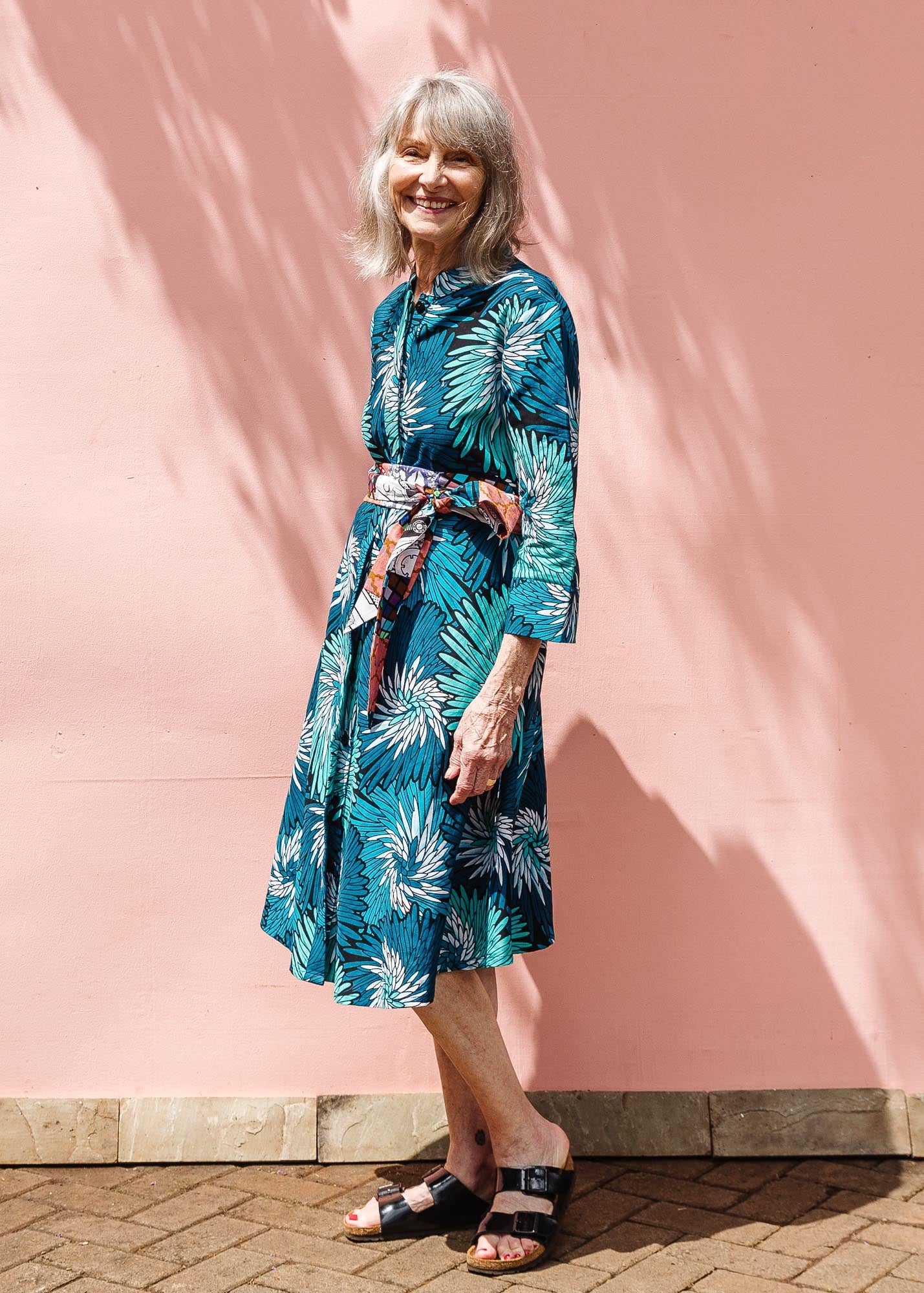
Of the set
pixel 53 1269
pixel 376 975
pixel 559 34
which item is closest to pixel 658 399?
pixel 559 34

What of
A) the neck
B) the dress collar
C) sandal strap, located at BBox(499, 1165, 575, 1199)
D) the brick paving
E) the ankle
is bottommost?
the brick paving

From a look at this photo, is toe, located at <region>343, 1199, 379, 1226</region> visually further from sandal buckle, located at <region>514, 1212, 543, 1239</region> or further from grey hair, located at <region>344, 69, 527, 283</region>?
grey hair, located at <region>344, 69, 527, 283</region>

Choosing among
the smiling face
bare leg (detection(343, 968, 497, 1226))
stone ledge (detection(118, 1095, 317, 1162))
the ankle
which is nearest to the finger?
bare leg (detection(343, 968, 497, 1226))

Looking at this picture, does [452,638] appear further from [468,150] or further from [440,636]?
[468,150]

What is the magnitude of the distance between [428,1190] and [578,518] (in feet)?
5.35

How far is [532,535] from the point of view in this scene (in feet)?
8.98

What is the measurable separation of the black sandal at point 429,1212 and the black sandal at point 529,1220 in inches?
2.6

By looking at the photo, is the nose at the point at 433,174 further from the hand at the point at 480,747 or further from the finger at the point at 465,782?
the finger at the point at 465,782

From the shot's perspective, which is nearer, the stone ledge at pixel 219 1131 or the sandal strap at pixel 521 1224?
the sandal strap at pixel 521 1224

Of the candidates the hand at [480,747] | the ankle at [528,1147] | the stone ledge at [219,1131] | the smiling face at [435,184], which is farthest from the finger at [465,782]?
the stone ledge at [219,1131]

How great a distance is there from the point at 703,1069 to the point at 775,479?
1.51 meters

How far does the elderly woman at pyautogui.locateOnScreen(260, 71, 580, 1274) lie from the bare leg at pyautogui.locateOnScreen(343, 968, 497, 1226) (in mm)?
134

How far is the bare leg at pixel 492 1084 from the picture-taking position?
2.85 m

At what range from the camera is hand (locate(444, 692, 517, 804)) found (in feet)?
8.85
